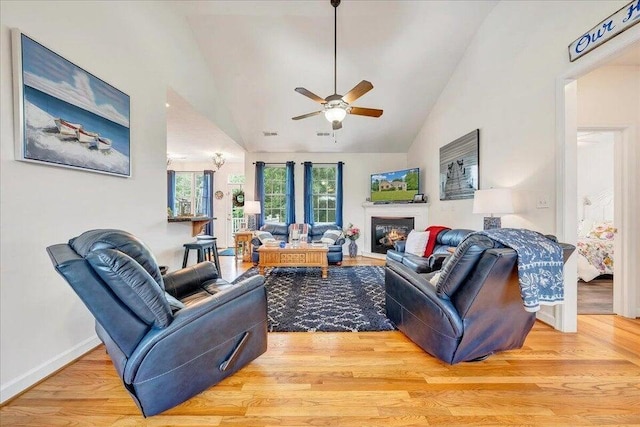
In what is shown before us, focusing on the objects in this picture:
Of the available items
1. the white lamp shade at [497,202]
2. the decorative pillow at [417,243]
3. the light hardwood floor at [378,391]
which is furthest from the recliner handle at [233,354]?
the decorative pillow at [417,243]

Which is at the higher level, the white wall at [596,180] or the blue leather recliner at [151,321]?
the white wall at [596,180]

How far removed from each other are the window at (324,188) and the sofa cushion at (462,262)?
5115 mm

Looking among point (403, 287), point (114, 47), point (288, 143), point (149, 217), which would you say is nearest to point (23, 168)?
point (149, 217)

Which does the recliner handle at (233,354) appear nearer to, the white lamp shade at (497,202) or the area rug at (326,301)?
the area rug at (326,301)

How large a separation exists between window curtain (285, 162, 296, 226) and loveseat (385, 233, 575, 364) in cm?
484

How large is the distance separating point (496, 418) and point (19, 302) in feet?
9.53

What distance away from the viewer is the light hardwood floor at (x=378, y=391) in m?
1.46

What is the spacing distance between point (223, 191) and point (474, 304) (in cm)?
756

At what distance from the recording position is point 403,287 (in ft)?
7.25

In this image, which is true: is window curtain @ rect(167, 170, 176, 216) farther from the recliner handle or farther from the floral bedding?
the floral bedding

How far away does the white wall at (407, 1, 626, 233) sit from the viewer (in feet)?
8.29

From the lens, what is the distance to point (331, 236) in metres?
5.62

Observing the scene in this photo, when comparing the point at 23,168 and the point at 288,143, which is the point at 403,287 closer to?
the point at 23,168

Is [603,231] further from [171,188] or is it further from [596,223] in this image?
[171,188]
